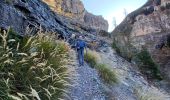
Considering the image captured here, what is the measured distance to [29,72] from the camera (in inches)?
388

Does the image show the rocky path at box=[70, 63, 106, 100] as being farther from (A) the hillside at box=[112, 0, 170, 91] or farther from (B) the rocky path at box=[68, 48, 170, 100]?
(A) the hillside at box=[112, 0, 170, 91]

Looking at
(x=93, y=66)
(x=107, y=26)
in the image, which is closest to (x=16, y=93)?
(x=93, y=66)

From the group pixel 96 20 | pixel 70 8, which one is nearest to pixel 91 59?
pixel 70 8

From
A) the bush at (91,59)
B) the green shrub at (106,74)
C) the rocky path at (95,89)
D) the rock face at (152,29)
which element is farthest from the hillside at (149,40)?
the green shrub at (106,74)

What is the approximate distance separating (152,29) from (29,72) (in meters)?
53.0

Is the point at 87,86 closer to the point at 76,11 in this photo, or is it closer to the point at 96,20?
the point at 76,11

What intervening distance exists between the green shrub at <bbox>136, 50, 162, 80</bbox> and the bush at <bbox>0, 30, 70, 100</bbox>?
20612 millimetres

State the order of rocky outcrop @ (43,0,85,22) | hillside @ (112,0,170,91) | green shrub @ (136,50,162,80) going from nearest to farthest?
green shrub @ (136,50,162,80), hillside @ (112,0,170,91), rocky outcrop @ (43,0,85,22)

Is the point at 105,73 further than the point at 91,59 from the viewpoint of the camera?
No

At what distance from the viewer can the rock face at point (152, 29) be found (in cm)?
4759

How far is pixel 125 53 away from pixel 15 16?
65.8 feet

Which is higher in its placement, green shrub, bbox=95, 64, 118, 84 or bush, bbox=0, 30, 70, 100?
bush, bbox=0, 30, 70, 100

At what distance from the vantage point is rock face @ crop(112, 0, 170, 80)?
4759 centimetres

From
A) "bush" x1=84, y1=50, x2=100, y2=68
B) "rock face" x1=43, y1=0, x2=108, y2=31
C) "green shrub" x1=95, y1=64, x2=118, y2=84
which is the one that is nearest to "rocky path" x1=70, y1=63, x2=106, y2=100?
"green shrub" x1=95, y1=64, x2=118, y2=84
